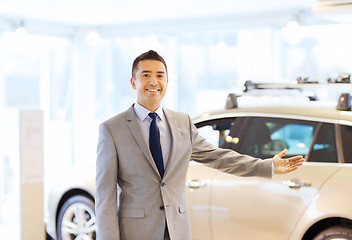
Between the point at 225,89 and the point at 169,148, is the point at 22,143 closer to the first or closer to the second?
the point at 169,148

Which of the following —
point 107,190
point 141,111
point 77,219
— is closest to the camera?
point 107,190

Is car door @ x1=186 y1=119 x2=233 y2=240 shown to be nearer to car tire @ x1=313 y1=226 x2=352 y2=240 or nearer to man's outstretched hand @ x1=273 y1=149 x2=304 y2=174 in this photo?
car tire @ x1=313 y1=226 x2=352 y2=240

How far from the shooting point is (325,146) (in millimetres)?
4039

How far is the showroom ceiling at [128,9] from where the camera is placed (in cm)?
739

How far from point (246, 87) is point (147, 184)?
7.12 ft

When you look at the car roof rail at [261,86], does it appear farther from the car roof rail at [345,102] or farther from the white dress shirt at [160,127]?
the white dress shirt at [160,127]

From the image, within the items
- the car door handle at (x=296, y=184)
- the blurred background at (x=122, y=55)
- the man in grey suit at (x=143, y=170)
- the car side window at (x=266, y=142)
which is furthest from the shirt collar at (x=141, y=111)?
the blurred background at (x=122, y=55)

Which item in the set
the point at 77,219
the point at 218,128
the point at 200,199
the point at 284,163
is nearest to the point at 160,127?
the point at 284,163

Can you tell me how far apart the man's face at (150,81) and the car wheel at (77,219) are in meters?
2.53

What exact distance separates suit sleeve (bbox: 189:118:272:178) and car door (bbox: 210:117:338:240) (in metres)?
1.11

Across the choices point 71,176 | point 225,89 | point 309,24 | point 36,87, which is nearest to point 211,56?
point 225,89

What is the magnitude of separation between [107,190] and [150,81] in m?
0.55

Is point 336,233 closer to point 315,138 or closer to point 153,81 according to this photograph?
point 315,138

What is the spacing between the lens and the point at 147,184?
2.67 metres
